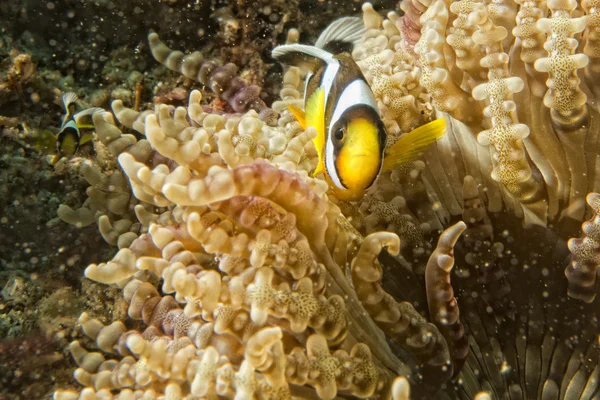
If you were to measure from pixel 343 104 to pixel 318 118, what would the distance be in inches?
7.0

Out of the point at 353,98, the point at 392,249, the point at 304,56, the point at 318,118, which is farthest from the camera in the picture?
the point at 304,56

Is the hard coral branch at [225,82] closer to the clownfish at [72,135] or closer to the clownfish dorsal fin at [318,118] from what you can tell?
the clownfish at [72,135]

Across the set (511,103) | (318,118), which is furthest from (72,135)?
(511,103)

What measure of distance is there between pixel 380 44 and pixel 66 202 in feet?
7.42

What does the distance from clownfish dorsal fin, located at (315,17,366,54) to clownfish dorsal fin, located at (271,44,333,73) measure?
44 centimetres

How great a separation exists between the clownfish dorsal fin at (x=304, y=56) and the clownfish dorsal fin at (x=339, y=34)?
439 millimetres

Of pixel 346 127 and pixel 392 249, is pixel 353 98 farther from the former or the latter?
pixel 392 249

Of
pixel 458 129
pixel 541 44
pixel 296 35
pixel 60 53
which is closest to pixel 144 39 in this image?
pixel 60 53

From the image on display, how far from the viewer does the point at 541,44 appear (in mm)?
1848

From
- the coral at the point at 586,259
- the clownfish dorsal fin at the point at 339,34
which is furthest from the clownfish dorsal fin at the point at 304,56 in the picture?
the coral at the point at 586,259

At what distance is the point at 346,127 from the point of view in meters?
1.65

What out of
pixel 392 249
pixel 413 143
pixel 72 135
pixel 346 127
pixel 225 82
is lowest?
pixel 72 135

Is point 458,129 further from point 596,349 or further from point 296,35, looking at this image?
point 296,35

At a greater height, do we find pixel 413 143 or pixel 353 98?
pixel 353 98
